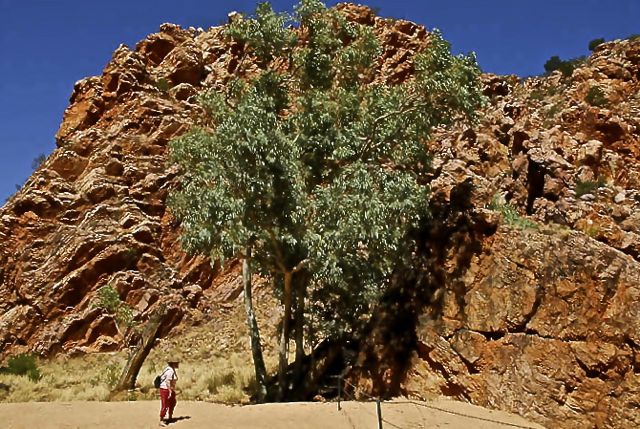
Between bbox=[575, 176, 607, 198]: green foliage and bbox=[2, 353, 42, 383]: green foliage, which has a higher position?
bbox=[575, 176, 607, 198]: green foliage

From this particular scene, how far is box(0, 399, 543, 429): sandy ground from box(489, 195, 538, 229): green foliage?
182 inches

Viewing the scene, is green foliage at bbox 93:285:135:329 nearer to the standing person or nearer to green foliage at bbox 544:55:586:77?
the standing person

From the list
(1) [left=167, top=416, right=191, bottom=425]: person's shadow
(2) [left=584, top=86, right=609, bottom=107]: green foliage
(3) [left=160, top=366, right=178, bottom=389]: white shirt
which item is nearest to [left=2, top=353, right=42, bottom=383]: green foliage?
(1) [left=167, top=416, right=191, bottom=425]: person's shadow

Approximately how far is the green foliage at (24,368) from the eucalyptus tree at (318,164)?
953cm

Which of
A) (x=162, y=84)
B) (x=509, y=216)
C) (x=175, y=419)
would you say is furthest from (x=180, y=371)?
(x=162, y=84)

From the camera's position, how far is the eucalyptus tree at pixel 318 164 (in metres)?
14.9

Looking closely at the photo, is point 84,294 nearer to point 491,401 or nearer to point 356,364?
point 356,364

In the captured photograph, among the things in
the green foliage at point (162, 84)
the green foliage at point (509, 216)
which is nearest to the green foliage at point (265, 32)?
the green foliage at point (509, 216)

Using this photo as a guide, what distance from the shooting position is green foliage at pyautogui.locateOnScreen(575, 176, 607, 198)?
1593 cm

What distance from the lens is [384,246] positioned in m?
14.9

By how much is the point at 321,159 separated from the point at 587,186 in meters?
7.73

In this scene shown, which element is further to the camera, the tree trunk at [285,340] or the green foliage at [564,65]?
the green foliage at [564,65]

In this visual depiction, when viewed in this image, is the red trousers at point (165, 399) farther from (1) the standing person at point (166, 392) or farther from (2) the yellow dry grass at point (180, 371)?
(2) the yellow dry grass at point (180, 371)

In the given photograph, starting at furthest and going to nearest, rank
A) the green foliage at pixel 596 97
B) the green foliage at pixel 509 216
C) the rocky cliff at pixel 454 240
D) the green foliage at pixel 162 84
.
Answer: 1. the green foliage at pixel 162 84
2. the green foliage at pixel 596 97
3. the green foliage at pixel 509 216
4. the rocky cliff at pixel 454 240
